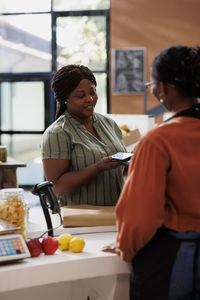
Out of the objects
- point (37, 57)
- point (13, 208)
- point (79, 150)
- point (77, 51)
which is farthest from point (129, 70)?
point (13, 208)

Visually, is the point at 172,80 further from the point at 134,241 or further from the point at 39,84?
the point at 39,84

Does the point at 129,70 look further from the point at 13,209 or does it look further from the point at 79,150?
the point at 13,209

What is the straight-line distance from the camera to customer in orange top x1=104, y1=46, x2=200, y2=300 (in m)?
1.29

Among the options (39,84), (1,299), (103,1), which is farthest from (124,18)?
(1,299)

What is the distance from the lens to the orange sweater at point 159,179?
4.22 feet

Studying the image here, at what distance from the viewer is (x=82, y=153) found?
2092mm

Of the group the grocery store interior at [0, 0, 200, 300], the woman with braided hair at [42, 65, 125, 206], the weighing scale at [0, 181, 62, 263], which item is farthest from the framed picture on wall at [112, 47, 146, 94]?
the weighing scale at [0, 181, 62, 263]

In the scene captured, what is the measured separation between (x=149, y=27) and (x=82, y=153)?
5.13 meters

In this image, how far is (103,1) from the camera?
7.06 meters

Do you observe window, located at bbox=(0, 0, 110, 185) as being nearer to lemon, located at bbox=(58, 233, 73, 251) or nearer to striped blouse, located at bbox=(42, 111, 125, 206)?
striped blouse, located at bbox=(42, 111, 125, 206)

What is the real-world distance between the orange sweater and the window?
226 inches

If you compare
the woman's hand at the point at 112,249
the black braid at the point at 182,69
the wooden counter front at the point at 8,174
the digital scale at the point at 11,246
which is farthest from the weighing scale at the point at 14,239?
the wooden counter front at the point at 8,174

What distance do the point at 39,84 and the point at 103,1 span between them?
5.11ft

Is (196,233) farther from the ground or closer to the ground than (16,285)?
farther from the ground
